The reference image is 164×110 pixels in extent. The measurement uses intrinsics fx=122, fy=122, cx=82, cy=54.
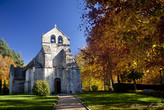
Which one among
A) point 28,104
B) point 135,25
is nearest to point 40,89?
point 28,104

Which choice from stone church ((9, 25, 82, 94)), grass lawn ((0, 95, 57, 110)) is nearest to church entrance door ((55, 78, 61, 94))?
stone church ((9, 25, 82, 94))

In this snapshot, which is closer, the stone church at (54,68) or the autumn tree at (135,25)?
the autumn tree at (135,25)

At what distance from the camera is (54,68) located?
23.5m

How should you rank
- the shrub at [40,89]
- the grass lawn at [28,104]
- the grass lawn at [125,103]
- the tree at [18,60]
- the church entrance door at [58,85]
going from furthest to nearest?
the tree at [18,60] → the church entrance door at [58,85] → the shrub at [40,89] → the grass lawn at [28,104] → the grass lawn at [125,103]

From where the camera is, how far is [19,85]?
26.7m

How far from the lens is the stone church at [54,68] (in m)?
22.1

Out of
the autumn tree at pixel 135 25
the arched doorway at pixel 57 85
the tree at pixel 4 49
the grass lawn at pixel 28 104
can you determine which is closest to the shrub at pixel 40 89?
the grass lawn at pixel 28 104

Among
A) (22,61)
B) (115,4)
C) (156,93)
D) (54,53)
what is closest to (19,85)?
(54,53)

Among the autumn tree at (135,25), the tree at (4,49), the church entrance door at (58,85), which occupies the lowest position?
the church entrance door at (58,85)

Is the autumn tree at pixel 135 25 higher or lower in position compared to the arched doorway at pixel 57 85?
higher

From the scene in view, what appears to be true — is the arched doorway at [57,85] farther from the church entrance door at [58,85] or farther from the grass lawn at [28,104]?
the grass lawn at [28,104]

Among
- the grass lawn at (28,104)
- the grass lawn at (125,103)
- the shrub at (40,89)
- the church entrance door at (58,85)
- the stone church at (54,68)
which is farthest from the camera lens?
the church entrance door at (58,85)

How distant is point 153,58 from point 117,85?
13886mm

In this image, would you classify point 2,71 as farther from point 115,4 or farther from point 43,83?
point 115,4
